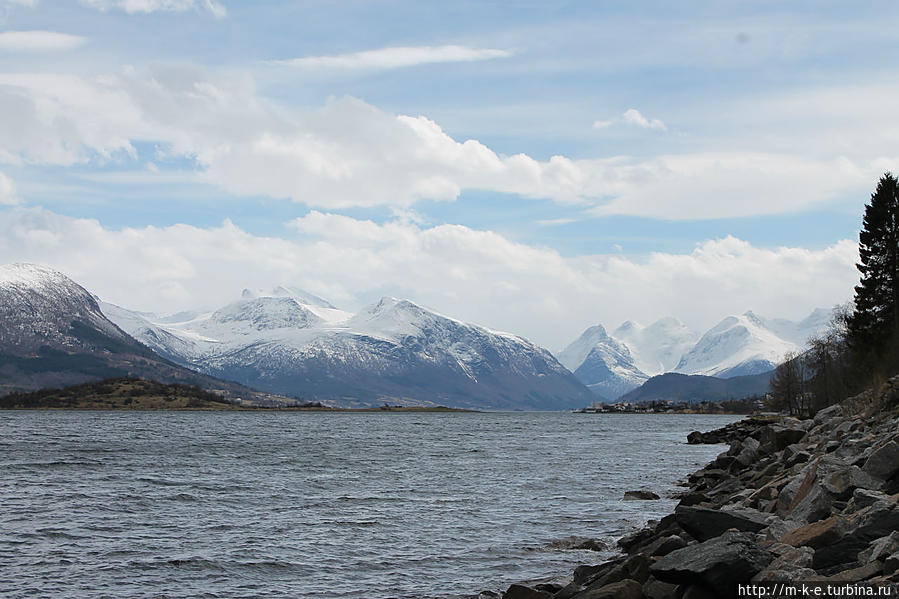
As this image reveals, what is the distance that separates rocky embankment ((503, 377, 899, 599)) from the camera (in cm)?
1708

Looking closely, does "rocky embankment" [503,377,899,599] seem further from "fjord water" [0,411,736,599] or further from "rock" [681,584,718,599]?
"fjord water" [0,411,736,599]

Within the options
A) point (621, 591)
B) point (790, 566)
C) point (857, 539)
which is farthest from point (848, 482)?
point (621, 591)

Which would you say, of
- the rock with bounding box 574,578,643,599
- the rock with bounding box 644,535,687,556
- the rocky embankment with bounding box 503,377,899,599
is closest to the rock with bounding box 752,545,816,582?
the rocky embankment with bounding box 503,377,899,599

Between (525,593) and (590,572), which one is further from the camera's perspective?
(590,572)

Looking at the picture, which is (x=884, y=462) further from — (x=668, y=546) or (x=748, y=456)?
(x=748, y=456)

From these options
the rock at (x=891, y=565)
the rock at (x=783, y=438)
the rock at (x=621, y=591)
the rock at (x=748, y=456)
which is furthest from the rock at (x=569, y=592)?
the rock at (x=783, y=438)

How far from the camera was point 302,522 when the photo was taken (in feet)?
139

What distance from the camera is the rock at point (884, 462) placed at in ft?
76.1

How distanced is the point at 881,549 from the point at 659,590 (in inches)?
201

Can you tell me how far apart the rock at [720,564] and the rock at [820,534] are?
1.15 meters

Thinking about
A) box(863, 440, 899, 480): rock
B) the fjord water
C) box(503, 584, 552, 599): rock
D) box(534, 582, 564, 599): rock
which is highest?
box(863, 440, 899, 480): rock

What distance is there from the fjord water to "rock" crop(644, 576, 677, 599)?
9.97 metres

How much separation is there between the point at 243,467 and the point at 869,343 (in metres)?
64.8

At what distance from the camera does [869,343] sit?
289ft
